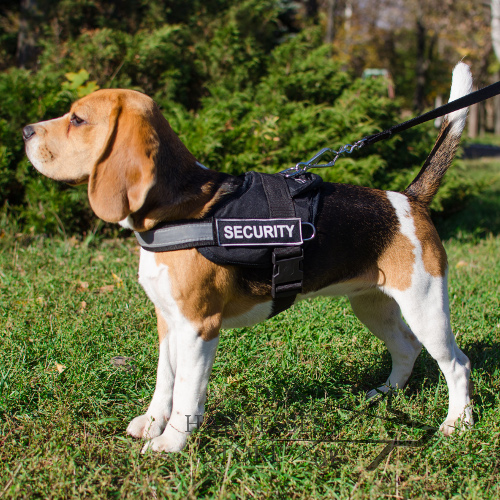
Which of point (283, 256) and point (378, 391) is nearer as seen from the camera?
point (283, 256)

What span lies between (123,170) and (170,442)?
1.53m

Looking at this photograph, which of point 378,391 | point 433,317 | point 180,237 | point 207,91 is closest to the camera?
point 180,237

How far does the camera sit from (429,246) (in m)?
3.07

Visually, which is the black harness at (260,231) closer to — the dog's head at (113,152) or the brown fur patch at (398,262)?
the dog's head at (113,152)

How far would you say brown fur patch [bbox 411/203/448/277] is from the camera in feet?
9.97

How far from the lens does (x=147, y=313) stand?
4.47 meters

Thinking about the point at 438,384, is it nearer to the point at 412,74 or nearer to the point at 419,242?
the point at 419,242

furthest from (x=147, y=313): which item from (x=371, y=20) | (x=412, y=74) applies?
(x=412, y=74)

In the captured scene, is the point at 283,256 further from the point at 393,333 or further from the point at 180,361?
the point at 393,333

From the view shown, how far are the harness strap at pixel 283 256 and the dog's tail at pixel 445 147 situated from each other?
1032 millimetres

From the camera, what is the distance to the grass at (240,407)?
2609 millimetres

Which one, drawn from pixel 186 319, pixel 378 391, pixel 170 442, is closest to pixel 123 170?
pixel 186 319

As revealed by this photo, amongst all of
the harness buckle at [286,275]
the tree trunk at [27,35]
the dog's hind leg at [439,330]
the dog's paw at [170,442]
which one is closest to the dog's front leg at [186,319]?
the dog's paw at [170,442]

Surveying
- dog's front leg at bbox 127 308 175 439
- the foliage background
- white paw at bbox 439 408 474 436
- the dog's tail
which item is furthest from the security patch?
the foliage background
